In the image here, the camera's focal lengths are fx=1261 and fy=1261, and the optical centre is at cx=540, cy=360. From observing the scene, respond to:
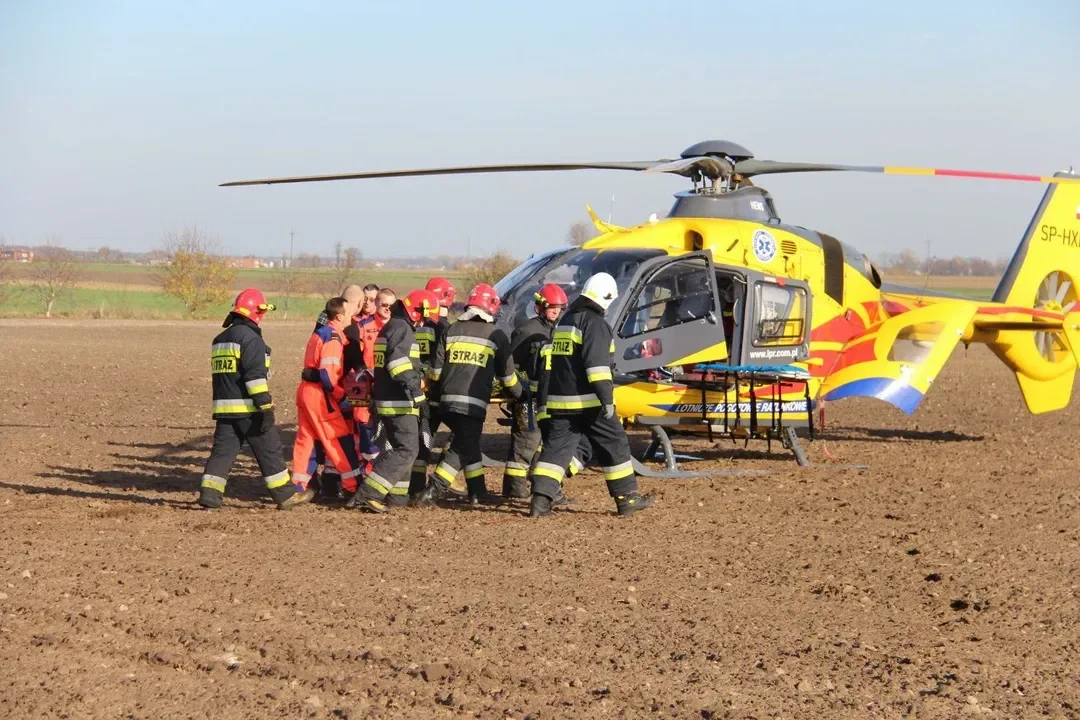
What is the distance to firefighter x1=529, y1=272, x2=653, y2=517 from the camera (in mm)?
10195

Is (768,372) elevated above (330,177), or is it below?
below

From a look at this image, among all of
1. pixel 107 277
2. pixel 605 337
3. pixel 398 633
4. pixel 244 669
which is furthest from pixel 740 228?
pixel 107 277

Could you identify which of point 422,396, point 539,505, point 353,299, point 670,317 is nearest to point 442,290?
point 353,299

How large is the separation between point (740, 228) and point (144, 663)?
28.9ft

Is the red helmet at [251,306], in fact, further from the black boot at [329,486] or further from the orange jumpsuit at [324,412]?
the black boot at [329,486]

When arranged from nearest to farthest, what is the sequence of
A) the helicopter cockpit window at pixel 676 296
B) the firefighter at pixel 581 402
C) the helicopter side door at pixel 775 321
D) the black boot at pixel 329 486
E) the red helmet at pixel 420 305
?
the firefighter at pixel 581 402, the red helmet at pixel 420 305, the black boot at pixel 329 486, the helicopter cockpit window at pixel 676 296, the helicopter side door at pixel 775 321

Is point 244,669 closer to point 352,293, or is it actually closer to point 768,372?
point 352,293

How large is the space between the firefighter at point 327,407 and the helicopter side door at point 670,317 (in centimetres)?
274

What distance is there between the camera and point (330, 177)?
12320 mm

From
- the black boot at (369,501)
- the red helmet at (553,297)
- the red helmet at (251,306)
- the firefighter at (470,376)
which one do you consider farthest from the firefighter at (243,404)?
the red helmet at (553,297)

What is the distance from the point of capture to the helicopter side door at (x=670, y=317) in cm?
1228

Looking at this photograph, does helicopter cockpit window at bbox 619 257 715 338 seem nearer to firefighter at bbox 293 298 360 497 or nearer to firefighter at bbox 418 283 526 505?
firefighter at bbox 418 283 526 505

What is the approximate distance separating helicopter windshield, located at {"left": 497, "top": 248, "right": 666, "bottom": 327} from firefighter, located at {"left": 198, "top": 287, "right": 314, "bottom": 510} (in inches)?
106

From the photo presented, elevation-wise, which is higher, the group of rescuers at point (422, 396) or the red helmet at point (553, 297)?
the red helmet at point (553, 297)
